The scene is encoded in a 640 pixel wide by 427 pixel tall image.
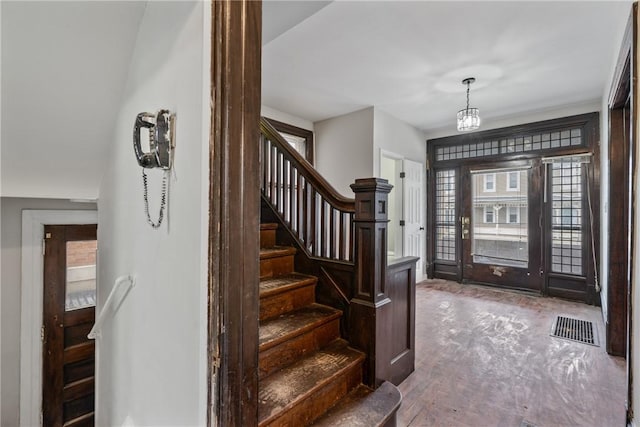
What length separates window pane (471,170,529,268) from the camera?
4.73 meters

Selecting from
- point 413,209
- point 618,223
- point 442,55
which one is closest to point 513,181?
point 413,209

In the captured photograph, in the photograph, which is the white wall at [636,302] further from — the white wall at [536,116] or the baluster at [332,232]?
the white wall at [536,116]

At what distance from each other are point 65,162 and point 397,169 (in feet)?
14.2

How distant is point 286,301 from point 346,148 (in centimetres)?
316

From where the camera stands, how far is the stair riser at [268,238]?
2512mm

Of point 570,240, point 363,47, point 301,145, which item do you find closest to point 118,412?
point 363,47

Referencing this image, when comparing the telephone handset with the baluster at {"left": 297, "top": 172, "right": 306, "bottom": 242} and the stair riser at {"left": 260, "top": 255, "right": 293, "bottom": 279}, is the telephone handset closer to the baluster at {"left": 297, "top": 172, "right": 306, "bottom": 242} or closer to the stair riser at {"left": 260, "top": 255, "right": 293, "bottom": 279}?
the stair riser at {"left": 260, "top": 255, "right": 293, "bottom": 279}

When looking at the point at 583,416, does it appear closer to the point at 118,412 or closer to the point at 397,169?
the point at 118,412

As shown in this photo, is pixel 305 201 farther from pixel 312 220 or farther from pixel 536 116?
pixel 536 116

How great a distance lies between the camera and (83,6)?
4.05ft

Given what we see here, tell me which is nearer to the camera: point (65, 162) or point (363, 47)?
point (65, 162)

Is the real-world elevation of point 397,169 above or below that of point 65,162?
above

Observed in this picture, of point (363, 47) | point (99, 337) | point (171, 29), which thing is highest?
point (363, 47)

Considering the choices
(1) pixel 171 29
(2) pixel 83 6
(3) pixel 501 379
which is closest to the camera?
(1) pixel 171 29
